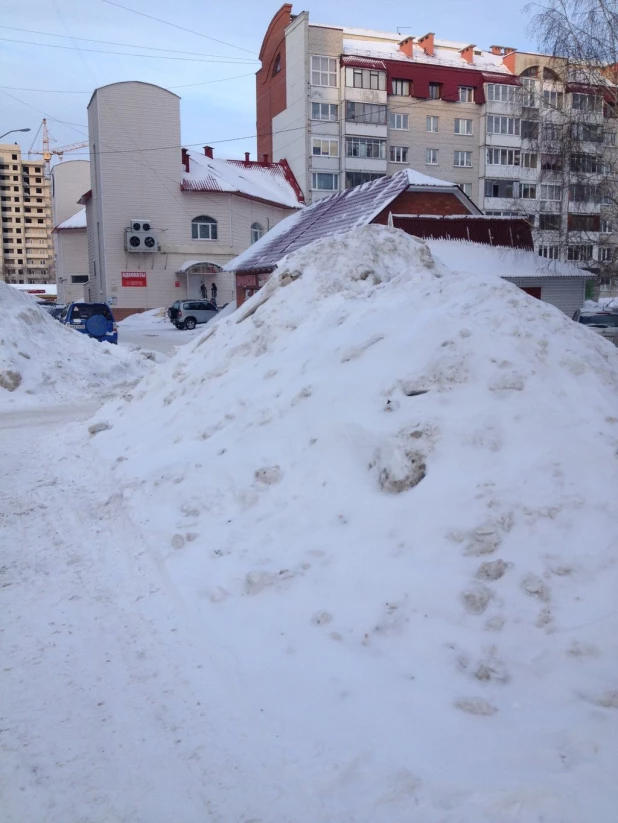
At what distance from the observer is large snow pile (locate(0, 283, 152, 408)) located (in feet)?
42.2

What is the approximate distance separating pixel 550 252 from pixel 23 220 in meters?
119

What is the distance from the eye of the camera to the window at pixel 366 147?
4866 centimetres

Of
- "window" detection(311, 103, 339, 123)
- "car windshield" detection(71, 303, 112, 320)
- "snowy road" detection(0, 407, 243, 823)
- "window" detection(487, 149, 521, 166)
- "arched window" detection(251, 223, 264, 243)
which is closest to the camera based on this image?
"snowy road" detection(0, 407, 243, 823)

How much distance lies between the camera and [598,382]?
17.0ft

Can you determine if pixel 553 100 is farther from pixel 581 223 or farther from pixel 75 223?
pixel 75 223

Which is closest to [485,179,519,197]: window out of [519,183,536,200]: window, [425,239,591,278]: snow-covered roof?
[519,183,536,200]: window

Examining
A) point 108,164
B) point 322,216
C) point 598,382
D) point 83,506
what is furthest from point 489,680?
point 108,164

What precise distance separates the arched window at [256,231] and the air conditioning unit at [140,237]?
6934 millimetres

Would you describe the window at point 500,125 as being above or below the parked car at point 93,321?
above

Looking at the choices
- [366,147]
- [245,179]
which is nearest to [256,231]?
[245,179]

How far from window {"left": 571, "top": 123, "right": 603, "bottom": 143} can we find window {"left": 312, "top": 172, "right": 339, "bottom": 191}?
95.8 ft

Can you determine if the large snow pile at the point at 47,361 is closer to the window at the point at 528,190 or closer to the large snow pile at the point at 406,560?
the large snow pile at the point at 406,560

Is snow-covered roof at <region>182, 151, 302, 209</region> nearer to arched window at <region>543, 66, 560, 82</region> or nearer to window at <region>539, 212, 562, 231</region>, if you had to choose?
window at <region>539, 212, 562, 231</region>

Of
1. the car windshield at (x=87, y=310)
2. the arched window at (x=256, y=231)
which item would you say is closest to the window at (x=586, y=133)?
the car windshield at (x=87, y=310)
